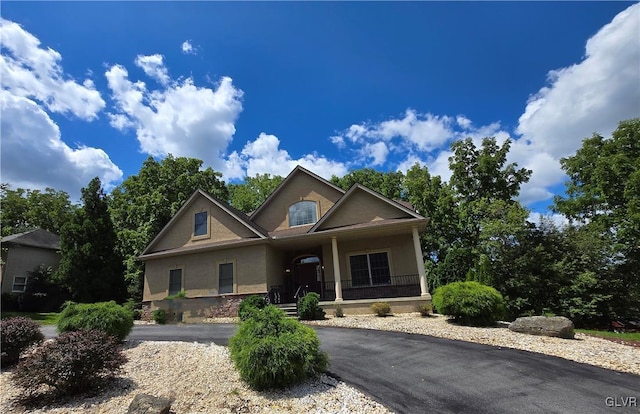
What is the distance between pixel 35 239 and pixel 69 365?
28.0m

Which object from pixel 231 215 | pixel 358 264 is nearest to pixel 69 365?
pixel 231 215

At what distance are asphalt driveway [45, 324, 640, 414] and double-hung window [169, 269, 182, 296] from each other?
41.7 ft

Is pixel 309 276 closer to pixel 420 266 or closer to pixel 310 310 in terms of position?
pixel 310 310

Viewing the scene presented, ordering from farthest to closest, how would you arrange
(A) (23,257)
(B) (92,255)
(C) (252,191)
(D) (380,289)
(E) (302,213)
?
1. (C) (252,191)
2. (A) (23,257)
3. (B) (92,255)
4. (E) (302,213)
5. (D) (380,289)

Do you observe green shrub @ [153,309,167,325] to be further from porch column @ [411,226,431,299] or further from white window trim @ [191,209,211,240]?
porch column @ [411,226,431,299]

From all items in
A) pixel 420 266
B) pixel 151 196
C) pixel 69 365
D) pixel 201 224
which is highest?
pixel 151 196

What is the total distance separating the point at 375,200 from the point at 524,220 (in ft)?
28.0

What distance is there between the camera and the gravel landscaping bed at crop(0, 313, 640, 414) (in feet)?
16.0

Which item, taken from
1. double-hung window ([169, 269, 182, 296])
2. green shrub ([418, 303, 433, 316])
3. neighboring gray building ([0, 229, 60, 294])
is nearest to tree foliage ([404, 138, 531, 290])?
green shrub ([418, 303, 433, 316])

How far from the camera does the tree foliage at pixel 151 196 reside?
1003 inches

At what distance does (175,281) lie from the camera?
18.4m

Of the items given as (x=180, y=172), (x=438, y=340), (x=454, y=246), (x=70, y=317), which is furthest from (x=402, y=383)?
(x=180, y=172)

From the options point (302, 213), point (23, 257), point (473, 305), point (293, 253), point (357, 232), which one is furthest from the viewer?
point (23, 257)

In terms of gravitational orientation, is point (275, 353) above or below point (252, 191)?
below
